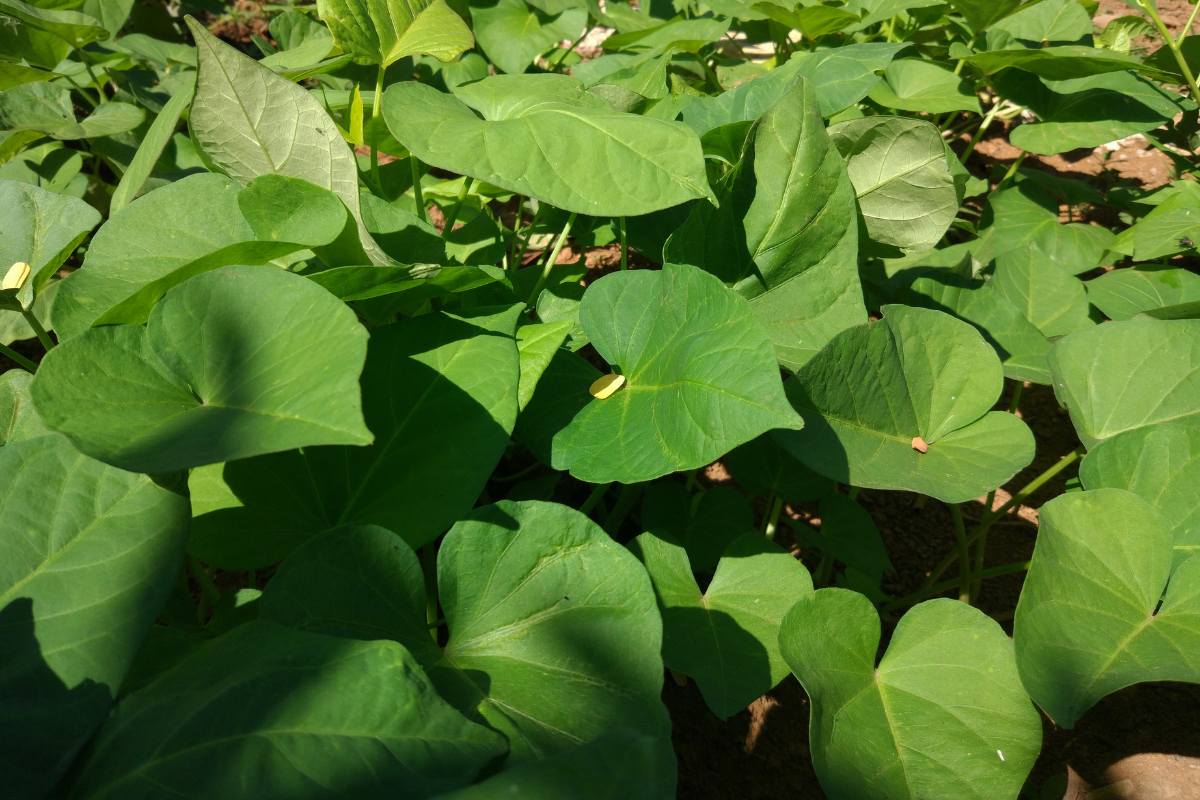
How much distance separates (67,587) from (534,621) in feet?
1.31

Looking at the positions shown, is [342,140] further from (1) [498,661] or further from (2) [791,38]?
(2) [791,38]

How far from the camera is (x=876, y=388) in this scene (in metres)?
1.02

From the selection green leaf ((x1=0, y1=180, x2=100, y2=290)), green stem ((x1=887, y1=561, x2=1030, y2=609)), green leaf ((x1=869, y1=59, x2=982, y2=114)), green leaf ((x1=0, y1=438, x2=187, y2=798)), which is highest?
green leaf ((x1=0, y1=180, x2=100, y2=290))

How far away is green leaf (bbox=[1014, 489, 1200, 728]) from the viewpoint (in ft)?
2.77

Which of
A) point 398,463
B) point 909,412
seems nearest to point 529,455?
point 398,463

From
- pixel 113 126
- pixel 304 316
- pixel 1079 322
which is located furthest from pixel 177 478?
pixel 1079 322

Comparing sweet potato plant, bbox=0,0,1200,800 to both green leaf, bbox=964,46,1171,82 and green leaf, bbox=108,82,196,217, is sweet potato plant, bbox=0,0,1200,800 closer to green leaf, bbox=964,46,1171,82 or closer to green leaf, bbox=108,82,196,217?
green leaf, bbox=108,82,196,217

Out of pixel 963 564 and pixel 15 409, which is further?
pixel 963 564

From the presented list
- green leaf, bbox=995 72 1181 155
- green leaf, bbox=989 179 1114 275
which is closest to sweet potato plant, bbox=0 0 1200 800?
green leaf, bbox=989 179 1114 275

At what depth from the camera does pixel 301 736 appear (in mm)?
604

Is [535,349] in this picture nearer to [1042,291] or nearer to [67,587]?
[67,587]

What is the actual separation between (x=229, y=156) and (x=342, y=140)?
14 cm

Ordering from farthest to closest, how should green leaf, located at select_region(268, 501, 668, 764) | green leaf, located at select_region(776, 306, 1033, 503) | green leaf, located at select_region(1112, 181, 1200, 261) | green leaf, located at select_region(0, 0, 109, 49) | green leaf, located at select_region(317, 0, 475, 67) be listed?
green leaf, located at select_region(1112, 181, 1200, 261), green leaf, located at select_region(0, 0, 109, 49), green leaf, located at select_region(317, 0, 475, 67), green leaf, located at select_region(776, 306, 1033, 503), green leaf, located at select_region(268, 501, 668, 764)

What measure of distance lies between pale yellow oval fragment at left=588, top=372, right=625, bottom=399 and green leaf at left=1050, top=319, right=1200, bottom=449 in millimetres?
584
